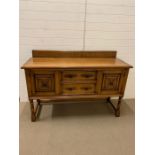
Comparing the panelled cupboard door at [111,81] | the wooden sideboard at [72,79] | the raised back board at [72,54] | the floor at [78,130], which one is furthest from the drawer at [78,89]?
the raised back board at [72,54]

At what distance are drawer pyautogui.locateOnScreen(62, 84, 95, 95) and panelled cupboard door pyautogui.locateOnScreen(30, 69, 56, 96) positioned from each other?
0.45 feet

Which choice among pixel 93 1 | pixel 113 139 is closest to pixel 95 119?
pixel 113 139

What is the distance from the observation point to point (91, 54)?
223cm

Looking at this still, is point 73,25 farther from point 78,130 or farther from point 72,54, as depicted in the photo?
point 78,130

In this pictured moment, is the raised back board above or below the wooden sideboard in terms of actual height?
above

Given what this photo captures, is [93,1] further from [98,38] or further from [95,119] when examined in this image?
[95,119]

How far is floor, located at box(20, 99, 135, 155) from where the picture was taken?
1.58 metres

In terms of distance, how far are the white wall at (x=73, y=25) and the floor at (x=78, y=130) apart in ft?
2.24

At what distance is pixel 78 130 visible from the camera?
1.86 m

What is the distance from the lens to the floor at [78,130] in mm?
1576

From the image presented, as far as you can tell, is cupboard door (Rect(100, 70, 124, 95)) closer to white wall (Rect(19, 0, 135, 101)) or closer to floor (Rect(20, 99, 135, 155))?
floor (Rect(20, 99, 135, 155))

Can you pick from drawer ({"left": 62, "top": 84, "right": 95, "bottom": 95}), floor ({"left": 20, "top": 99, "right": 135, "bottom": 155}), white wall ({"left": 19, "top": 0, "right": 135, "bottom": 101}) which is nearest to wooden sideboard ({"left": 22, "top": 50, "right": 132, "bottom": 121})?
drawer ({"left": 62, "top": 84, "right": 95, "bottom": 95})

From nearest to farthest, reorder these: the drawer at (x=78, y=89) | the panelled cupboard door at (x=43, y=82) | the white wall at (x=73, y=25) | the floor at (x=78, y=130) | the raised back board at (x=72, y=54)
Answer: the floor at (x=78, y=130), the panelled cupboard door at (x=43, y=82), the drawer at (x=78, y=89), the white wall at (x=73, y=25), the raised back board at (x=72, y=54)

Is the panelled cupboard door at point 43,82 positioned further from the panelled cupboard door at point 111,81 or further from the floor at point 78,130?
the panelled cupboard door at point 111,81
